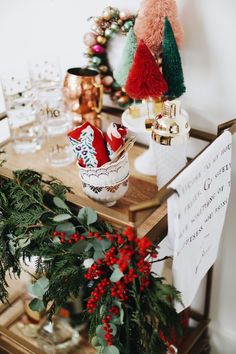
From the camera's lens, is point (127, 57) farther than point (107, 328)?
Yes

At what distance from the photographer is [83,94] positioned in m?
1.20

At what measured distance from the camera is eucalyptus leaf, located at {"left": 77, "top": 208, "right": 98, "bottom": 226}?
91 cm

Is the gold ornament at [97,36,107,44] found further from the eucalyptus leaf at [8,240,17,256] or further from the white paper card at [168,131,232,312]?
the eucalyptus leaf at [8,240,17,256]

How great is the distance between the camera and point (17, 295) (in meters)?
1.65

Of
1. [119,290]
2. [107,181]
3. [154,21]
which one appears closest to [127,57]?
[154,21]

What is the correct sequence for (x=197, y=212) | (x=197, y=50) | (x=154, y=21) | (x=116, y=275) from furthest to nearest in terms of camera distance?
(x=197, y=50) → (x=154, y=21) → (x=197, y=212) → (x=116, y=275)

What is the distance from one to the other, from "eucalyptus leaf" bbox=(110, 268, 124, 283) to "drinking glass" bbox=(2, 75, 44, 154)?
0.53m

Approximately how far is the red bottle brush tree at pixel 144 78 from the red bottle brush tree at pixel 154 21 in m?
0.07

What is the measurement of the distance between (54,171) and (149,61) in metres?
0.37

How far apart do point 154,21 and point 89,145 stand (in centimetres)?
32

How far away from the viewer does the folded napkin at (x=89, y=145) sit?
100 cm

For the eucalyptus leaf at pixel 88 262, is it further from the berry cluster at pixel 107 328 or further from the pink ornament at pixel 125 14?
the pink ornament at pixel 125 14

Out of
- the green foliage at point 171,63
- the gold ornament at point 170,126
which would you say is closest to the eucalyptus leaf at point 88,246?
the gold ornament at point 170,126

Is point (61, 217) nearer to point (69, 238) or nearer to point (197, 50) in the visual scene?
point (69, 238)
